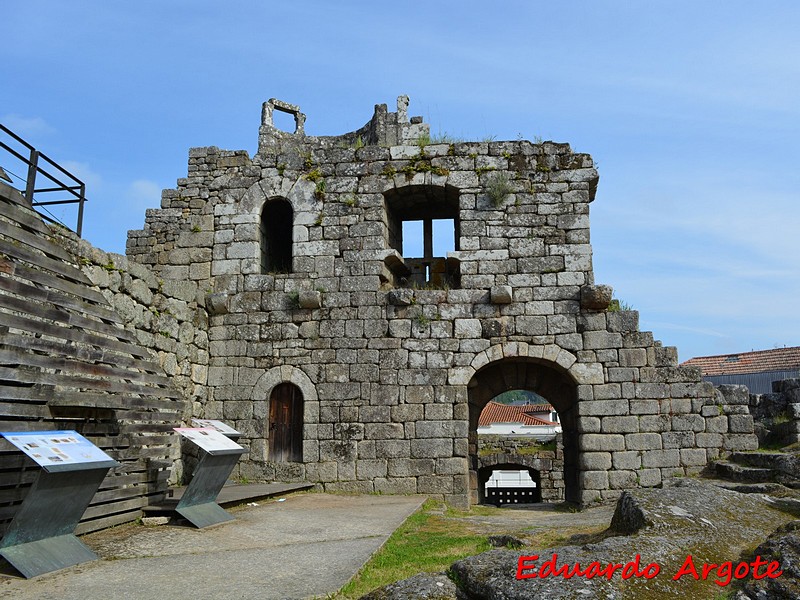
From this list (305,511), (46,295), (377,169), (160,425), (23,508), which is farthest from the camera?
(377,169)

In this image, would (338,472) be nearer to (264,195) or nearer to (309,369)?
(309,369)

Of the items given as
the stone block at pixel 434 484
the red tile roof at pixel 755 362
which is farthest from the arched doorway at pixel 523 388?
the red tile roof at pixel 755 362

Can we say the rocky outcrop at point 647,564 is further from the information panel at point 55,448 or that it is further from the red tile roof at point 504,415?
the red tile roof at point 504,415

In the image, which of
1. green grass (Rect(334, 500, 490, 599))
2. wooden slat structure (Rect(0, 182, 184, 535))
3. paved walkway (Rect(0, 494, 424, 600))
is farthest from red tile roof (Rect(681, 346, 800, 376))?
wooden slat structure (Rect(0, 182, 184, 535))

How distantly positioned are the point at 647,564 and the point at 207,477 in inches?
195

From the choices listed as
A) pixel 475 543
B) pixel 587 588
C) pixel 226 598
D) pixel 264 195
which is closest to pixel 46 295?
pixel 226 598

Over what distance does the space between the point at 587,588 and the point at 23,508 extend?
12.6 feet

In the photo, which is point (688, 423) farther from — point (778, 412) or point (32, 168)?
point (32, 168)

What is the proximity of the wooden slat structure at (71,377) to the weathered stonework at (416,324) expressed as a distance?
12.5 feet

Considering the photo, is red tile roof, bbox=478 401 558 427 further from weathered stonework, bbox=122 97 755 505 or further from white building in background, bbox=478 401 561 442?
weathered stonework, bbox=122 97 755 505

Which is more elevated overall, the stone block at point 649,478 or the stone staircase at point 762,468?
the stone staircase at point 762,468

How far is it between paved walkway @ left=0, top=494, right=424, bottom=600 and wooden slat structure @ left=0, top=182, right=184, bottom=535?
674 mm

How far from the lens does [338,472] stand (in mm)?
10797

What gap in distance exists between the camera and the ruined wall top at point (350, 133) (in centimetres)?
1923
